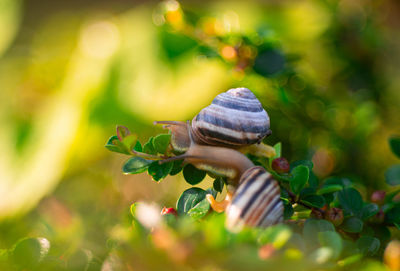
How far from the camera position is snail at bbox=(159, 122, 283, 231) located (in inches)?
13.7

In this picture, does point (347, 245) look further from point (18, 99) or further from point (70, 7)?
point (70, 7)

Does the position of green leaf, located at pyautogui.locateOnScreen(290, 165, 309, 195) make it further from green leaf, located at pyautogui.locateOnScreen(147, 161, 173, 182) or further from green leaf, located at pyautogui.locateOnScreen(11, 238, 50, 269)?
green leaf, located at pyautogui.locateOnScreen(11, 238, 50, 269)

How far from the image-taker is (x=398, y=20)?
2.14 metres

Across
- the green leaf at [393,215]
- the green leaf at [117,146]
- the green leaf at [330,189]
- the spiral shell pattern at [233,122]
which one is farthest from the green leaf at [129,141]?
the green leaf at [393,215]

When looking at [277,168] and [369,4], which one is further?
[369,4]

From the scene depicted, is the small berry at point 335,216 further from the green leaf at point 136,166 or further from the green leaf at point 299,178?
the green leaf at point 136,166

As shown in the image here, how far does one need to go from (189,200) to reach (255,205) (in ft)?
0.32

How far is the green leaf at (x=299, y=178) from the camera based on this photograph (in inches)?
15.9

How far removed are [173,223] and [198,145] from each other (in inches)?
7.3

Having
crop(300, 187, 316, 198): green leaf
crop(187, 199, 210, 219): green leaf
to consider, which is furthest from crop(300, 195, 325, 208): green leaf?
crop(187, 199, 210, 219): green leaf

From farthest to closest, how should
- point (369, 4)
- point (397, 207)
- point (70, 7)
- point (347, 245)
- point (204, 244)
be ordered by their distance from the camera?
point (70, 7) → point (369, 4) → point (397, 207) → point (347, 245) → point (204, 244)

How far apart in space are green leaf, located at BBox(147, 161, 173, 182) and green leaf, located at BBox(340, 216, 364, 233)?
0.21 m

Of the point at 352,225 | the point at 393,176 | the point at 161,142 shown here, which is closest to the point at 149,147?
the point at 161,142

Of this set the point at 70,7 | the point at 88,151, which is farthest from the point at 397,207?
the point at 70,7
